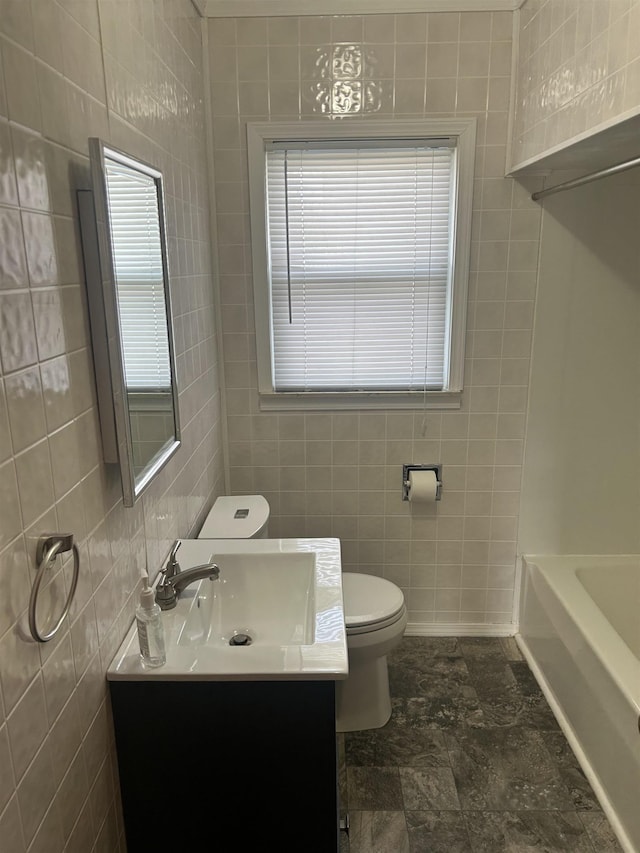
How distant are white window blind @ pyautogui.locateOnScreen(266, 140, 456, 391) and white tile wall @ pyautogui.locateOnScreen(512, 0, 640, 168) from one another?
366 millimetres

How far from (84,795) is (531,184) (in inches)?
97.5

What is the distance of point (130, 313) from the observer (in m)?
1.47

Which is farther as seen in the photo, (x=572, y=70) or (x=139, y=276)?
(x=572, y=70)

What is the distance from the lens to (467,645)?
286cm

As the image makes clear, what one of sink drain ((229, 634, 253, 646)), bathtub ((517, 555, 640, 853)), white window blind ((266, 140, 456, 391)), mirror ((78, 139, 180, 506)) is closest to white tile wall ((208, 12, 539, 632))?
white window blind ((266, 140, 456, 391))

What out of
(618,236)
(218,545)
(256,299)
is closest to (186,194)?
(256,299)

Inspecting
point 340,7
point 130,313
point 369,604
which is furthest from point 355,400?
point 340,7

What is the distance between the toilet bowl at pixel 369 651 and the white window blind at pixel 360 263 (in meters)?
0.90

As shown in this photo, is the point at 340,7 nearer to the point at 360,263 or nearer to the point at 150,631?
the point at 360,263

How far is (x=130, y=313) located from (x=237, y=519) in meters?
1.05

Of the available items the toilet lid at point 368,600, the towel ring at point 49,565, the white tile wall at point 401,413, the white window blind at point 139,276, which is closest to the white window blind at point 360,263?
the white tile wall at point 401,413

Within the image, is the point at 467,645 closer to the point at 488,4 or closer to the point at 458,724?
the point at 458,724

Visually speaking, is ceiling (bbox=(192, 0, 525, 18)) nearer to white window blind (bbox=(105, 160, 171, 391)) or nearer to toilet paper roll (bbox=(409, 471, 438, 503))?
white window blind (bbox=(105, 160, 171, 391))

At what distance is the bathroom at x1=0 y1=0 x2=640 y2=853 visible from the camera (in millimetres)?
1058
